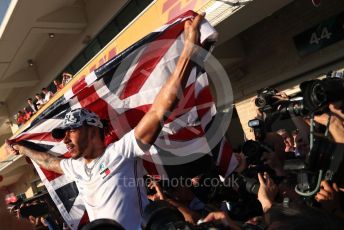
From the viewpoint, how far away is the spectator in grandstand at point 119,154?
2.21 metres

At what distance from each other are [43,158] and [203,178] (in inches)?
57.6

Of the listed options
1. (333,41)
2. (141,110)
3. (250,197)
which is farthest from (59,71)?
(250,197)

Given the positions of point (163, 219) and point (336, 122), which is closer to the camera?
point (163, 219)

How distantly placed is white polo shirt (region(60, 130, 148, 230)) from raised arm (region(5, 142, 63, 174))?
87 cm

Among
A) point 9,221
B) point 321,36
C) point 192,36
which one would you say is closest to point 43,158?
point 9,221

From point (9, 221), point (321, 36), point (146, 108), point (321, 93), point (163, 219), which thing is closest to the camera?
point (163, 219)

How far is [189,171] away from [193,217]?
1011 millimetres

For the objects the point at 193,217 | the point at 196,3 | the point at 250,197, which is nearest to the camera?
the point at 193,217

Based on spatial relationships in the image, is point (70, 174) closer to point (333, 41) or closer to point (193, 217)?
point (193, 217)

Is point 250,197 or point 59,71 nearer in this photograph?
point 250,197

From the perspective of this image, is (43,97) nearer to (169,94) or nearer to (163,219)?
(169,94)

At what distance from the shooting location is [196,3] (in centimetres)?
640

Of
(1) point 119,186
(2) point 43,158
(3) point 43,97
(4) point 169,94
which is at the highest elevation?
(3) point 43,97

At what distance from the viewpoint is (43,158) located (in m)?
3.57
